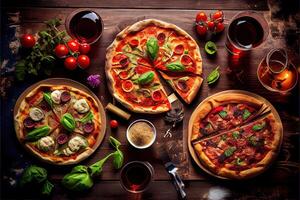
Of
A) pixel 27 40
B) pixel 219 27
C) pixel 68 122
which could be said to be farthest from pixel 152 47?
pixel 27 40

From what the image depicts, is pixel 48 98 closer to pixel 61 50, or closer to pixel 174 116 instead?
pixel 61 50

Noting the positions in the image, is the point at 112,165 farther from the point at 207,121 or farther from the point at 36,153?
the point at 207,121

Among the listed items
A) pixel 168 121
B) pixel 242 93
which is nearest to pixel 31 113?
pixel 168 121

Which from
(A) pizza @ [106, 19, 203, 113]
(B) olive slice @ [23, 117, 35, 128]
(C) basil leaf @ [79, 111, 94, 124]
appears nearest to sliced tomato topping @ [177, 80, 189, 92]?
(A) pizza @ [106, 19, 203, 113]

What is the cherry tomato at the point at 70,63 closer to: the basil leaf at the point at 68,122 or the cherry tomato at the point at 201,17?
the basil leaf at the point at 68,122

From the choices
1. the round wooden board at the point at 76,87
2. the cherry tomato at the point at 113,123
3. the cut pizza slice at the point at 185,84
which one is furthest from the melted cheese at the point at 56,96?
the cut pizza slice at the point at 185,84

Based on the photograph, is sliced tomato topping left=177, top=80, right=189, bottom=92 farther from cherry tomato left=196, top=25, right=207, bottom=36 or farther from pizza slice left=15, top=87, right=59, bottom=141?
pizza slice left=15, top=87, right=59, bottom=141
